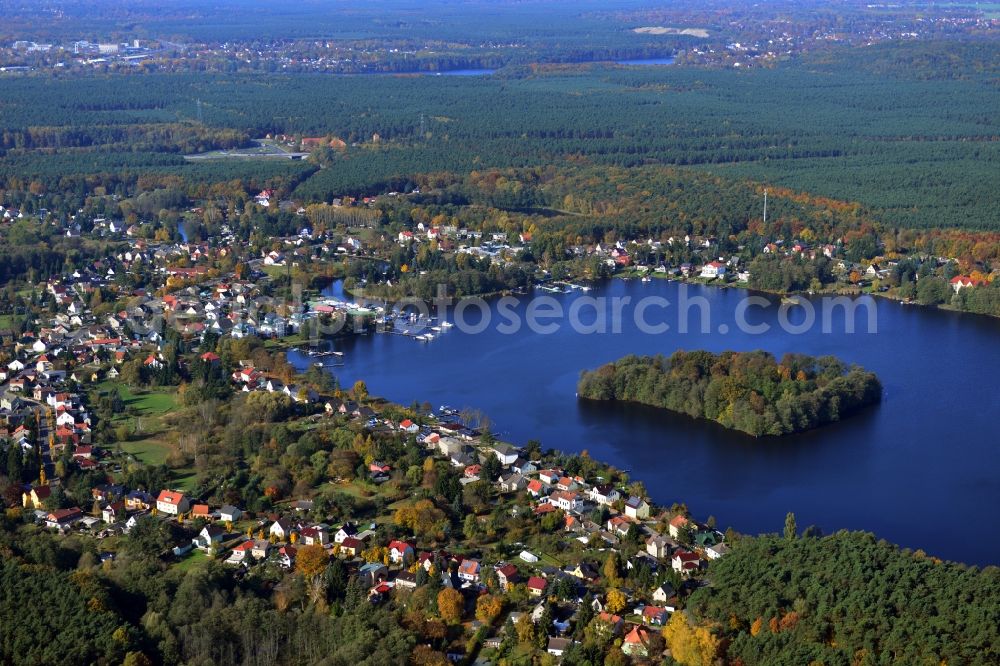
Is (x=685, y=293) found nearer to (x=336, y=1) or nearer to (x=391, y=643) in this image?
(x=391, y=643)

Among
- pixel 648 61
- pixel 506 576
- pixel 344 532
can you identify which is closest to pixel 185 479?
pixel 344 532

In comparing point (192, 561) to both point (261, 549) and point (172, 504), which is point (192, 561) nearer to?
point (261, 549)

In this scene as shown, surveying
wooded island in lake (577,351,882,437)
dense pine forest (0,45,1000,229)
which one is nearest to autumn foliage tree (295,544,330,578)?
wooded island in lake (577,351,882,437)

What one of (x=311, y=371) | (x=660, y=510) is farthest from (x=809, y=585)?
(x=311, y=371)

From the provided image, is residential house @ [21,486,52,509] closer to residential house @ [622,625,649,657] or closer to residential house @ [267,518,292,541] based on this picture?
residential house @ [267,518,292,541]

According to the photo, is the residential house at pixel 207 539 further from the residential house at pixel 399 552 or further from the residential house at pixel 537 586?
the residential house at pixel 537 586

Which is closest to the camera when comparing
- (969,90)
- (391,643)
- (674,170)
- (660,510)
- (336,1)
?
(391,643)

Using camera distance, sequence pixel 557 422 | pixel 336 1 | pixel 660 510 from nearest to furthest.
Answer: pixel 660 510 < pixel 557 422 < pixel 336 1

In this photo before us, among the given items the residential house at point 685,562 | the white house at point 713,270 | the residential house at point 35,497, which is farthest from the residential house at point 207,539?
the white house at point 713,270
